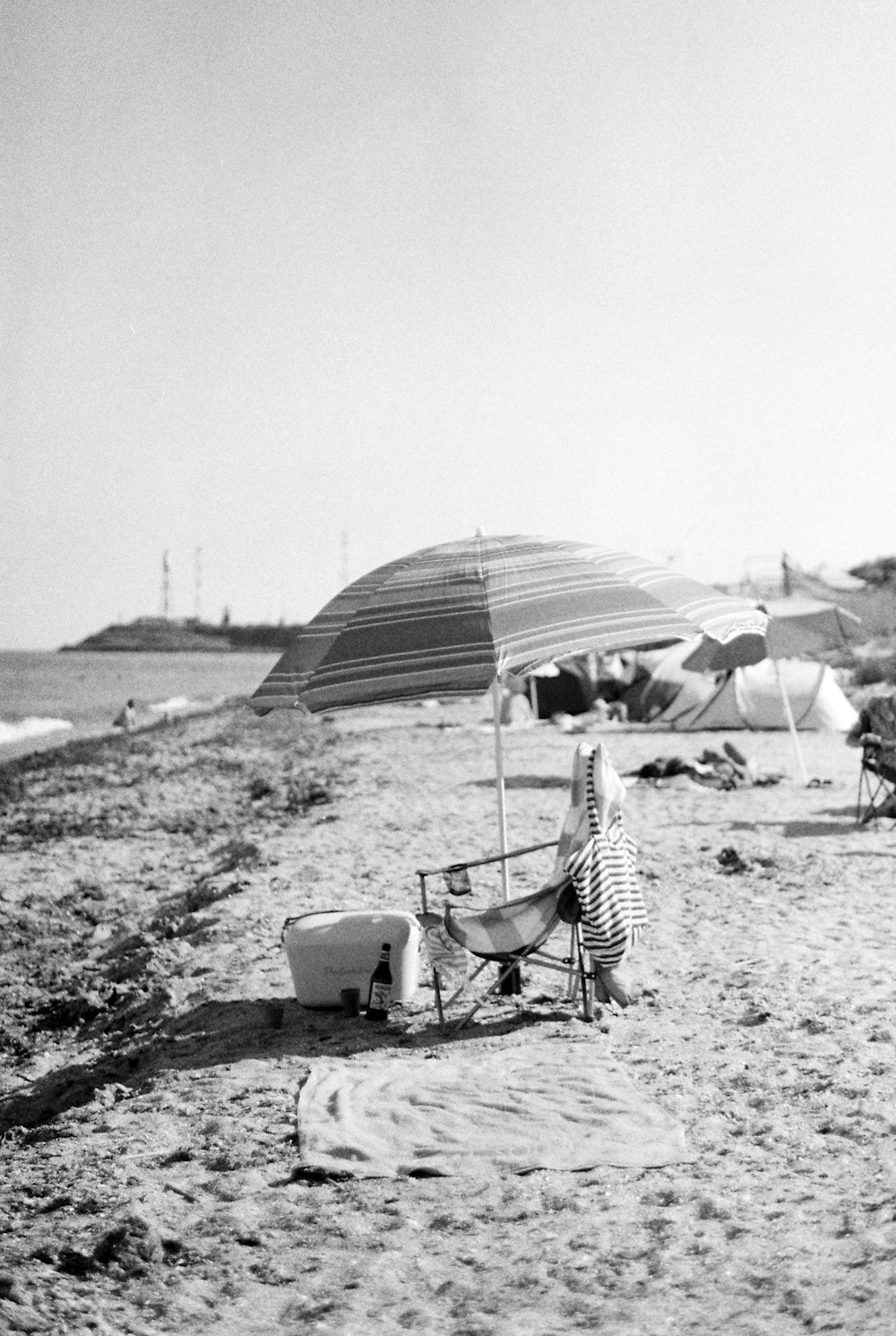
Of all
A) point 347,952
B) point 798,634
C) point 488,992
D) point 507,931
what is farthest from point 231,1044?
point 798,634

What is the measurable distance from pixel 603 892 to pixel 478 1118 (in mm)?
1245

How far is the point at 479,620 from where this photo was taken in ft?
18.5

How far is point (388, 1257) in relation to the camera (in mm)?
3848

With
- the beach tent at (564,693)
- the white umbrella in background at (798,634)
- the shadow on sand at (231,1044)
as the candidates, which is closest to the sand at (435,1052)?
the shadow on sand at (231,1044)

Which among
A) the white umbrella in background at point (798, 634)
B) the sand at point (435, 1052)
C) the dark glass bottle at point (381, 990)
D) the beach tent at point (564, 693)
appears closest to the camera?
the sand at point (435, 1052)

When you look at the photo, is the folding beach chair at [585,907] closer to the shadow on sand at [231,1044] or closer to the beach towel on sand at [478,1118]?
the shadow on sand at [231,1044]

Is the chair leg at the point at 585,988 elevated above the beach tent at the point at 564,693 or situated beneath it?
situated beneath

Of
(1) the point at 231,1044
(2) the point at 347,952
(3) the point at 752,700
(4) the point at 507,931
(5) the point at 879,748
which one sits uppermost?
(3) the point at 752,700

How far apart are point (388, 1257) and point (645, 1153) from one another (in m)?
1.04

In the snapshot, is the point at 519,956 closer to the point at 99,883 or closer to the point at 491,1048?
the point at 491,1048

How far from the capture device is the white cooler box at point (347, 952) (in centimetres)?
620

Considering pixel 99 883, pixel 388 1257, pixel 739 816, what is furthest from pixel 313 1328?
pixel 739 816

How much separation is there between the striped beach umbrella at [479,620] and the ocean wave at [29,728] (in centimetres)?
3033

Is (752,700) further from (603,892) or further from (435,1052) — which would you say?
(435,1052)
